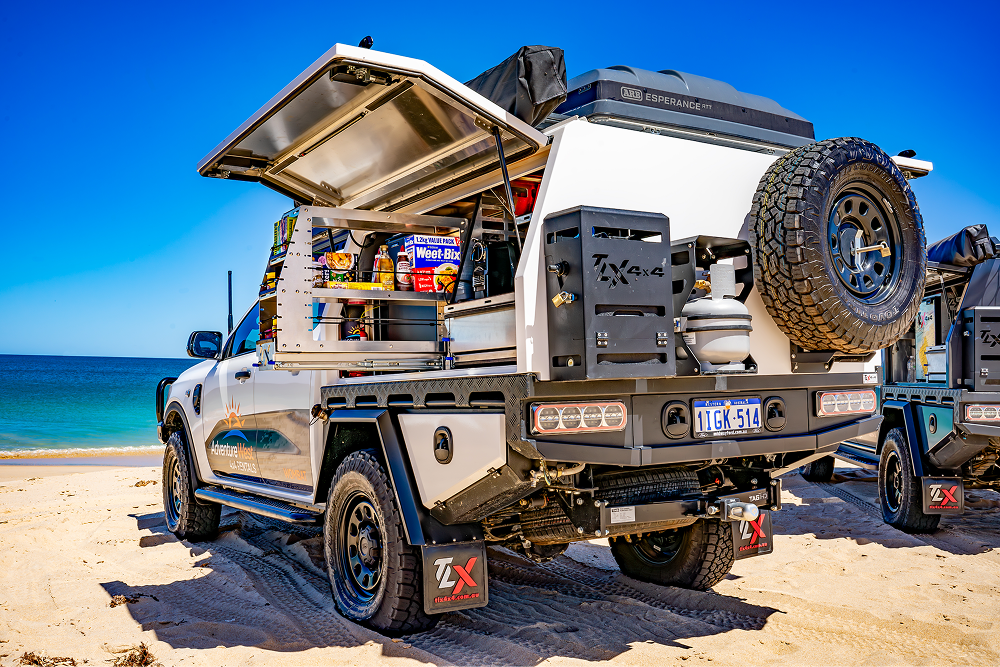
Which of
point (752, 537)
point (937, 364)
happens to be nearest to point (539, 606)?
point (752, 537)

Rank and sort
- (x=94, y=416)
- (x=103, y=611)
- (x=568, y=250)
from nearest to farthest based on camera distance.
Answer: (x=568, y=250) → (x=103, y=611) → (x=94, y=416)

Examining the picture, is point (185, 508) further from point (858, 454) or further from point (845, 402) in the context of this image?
point (858, 454)

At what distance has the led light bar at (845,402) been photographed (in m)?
3.87

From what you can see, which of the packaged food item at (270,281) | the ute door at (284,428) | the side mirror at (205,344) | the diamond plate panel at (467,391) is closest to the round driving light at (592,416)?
the diamond plate panel at (467,391)

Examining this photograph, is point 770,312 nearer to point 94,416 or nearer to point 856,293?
point 856,293

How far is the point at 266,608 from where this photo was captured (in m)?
4.46

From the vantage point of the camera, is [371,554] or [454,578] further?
[371,554]

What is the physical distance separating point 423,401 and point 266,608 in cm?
178

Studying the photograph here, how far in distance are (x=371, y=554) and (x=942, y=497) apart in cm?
481

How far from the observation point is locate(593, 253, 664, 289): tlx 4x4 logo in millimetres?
2994

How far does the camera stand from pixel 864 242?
3.78 metres

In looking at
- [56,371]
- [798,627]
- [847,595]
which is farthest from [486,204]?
[56,371]

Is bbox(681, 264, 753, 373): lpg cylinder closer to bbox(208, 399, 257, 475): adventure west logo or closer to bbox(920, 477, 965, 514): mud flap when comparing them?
bbox(208, 399, 257, 475): adventure west logo

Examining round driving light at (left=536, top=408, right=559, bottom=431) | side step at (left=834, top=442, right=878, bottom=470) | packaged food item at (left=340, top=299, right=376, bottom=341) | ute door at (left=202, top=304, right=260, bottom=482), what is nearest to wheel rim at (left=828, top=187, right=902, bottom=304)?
round driving light at (left=536, top=408, right=559, bottom=431)
